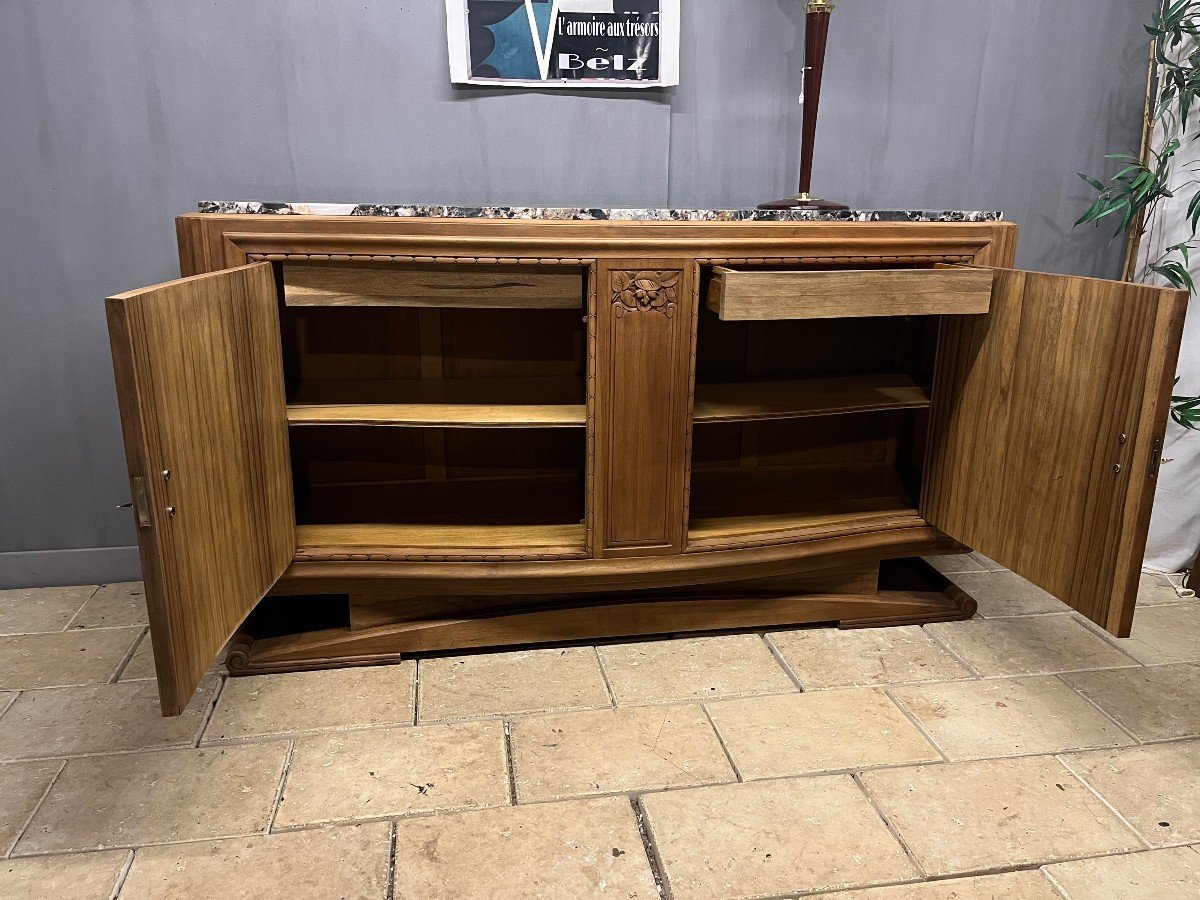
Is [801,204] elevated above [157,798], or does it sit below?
above

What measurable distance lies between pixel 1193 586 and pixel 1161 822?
3.86 ft

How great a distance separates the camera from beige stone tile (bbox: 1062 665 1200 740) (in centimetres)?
177

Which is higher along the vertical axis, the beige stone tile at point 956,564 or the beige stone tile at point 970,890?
the beige stone tile at point 956,564

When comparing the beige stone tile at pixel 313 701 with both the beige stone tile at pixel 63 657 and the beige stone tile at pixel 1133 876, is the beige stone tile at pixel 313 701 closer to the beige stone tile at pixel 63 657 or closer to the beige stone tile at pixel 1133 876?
the beige stone tile at pixel 63 657

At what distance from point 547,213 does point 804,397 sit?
0.78 meters

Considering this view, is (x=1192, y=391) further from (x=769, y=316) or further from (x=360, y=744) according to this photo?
(x=360, y=744)

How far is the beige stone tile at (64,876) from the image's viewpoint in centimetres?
131

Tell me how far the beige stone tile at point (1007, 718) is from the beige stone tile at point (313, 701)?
1098 mm

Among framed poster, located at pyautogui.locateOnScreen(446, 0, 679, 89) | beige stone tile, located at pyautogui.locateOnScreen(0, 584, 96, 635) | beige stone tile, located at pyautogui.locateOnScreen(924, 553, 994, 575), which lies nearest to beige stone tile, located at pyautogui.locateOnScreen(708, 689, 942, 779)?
beige stone tile, located at pyautogui.locateOnScreen(924, 553, 994, 575)

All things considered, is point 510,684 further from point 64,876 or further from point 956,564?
point 956,564

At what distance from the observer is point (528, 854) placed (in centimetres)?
140

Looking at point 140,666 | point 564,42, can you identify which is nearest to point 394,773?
point 140,666

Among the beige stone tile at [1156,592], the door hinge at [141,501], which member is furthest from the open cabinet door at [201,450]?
the beige stone tile at [1156,592]

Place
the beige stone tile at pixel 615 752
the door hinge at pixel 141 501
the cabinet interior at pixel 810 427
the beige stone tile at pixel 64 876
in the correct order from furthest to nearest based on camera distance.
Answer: the cabinet interior at pixel 810 427 → the beige stone tile at pixel 615 752 → the beige stone tile at pixel 64 876 → the door hinge at pixel 141 501
